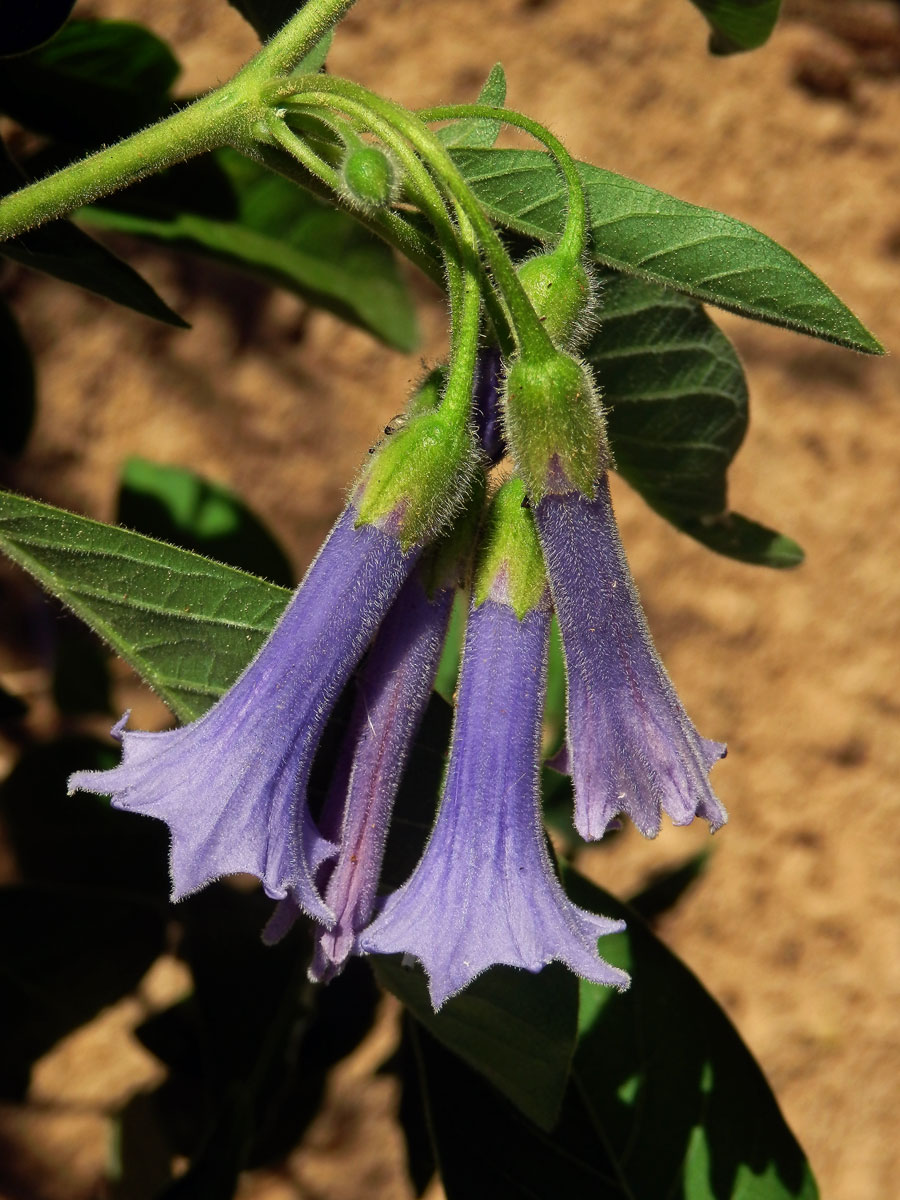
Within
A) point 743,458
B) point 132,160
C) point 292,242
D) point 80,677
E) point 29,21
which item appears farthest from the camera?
point 743,458

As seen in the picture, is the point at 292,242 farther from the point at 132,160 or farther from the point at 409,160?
the point at 409,160

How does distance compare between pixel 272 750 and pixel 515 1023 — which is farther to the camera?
pixel 515 1023

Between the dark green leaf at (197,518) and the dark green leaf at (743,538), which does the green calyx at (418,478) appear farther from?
the dark green leaf at (197,518)

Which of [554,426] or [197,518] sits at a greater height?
[554,426]

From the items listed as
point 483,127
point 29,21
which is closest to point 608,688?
point 483,127

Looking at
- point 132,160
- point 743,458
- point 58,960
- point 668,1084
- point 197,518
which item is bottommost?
point 58,960

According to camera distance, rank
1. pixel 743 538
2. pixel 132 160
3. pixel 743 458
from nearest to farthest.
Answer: pixel 132 160 → pixel 743 538 → pixel 743 458

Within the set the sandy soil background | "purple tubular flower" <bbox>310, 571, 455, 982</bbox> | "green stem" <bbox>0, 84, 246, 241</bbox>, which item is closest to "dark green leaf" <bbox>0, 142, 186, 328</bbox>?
"green stem" <bbox>0, 84, 246, 241</bbox>
